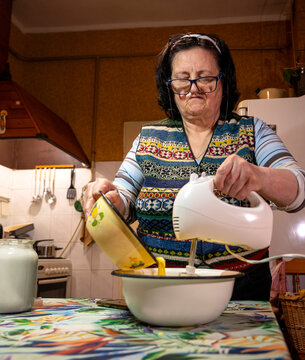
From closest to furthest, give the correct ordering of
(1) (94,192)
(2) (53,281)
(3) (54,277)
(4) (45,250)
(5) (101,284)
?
(1) (94,192) → (2) (53,281) → (3) (54,277) → (4) (45,250) → (5) (101,284)

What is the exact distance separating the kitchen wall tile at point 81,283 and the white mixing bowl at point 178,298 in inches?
108

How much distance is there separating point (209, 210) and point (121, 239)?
0.50 feet

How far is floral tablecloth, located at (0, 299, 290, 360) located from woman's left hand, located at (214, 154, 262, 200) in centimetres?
23

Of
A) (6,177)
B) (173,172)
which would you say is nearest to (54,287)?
(6,177)

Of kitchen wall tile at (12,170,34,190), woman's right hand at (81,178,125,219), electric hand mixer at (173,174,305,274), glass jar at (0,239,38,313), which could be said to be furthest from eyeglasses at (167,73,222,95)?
kitchen wall tile at (12,170,34,190)

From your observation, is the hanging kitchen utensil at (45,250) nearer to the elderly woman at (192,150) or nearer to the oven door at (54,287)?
the oven door at (54,287)

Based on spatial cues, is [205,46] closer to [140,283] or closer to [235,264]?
[235,264]

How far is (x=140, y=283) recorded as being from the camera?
556 mm

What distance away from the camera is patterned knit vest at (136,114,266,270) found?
982mm

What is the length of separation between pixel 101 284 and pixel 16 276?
259 centimetres

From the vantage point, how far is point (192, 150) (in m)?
1.12

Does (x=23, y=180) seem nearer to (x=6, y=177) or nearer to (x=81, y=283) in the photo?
(x=6, y=177)

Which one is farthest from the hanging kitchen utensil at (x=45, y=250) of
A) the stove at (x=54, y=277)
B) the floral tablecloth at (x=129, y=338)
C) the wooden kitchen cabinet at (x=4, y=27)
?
the floral tablecloth at (x=129, y=338)

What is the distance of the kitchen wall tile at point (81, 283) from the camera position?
10.4ft
